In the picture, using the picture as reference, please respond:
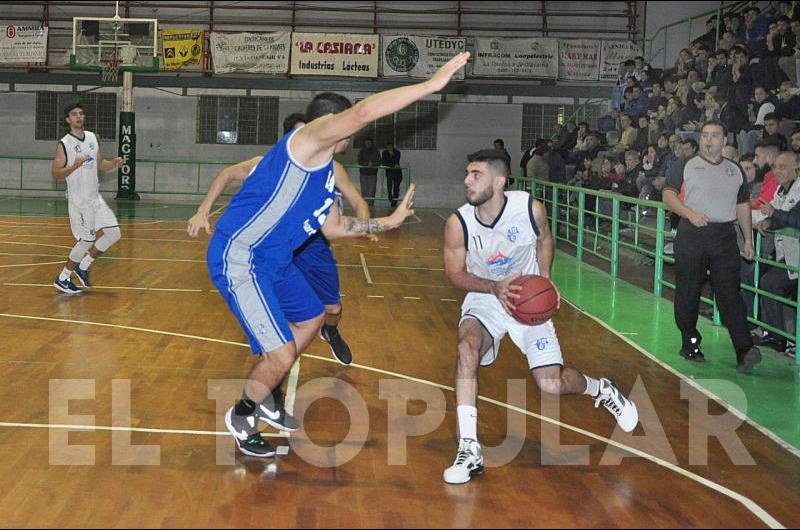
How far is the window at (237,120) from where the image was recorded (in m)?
29.5

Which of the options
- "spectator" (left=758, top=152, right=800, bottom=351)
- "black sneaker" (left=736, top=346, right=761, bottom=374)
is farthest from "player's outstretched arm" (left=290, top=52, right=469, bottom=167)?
"spectator" (left=758, top=152, right=800, bottom=351)

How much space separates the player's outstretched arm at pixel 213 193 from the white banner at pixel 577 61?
20877 millimetres

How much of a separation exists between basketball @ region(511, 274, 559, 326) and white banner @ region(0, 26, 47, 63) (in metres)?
24.6

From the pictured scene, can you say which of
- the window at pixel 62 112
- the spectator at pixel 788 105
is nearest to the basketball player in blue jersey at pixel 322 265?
the spectator at pixel 788 105

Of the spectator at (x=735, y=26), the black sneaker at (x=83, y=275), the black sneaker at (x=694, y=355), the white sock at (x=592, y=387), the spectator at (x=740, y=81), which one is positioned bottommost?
the black sneaker at (x=694, y=355)

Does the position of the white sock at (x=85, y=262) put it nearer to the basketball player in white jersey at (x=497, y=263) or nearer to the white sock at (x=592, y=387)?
the basketball player in white jersey at (x=497, y=263)

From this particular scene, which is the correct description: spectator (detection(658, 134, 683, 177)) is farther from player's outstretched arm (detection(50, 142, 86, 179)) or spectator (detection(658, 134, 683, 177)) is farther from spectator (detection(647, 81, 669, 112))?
player's outstretched arm (detection(50, 142, 86, 179))

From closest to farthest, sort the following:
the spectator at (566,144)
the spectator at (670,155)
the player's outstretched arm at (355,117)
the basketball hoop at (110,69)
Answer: the player's outstretched arm at (355,117)
the spectator at (670,155)
the spectator at (566,144)
the basketball hoop at (110,69)

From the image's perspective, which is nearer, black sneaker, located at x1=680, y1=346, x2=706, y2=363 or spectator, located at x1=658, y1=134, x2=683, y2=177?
black sneaker, located at x1=680, y1=346, x2=706, y2=363

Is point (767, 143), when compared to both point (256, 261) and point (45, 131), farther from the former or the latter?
point (45, 131)

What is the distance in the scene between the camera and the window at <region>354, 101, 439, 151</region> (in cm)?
2958

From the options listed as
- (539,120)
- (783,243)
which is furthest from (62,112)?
(783,243)

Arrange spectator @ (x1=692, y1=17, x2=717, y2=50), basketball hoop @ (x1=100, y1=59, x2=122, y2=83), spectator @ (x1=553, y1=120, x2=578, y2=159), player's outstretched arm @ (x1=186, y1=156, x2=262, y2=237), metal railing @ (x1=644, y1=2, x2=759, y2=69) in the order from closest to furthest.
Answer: player's outstretched arm @ (x1=186, y1=156, x2=262, y2=237)
spectator @ (x1=692, y1=17, x2=717, y2=50)
spectator @ (x1=553, y1=120, x2=578, y2=159)
metal railing @ (x1=644, y1=2, x2=759, y2=69)
basketball hoop @ (x1=100, y1=59, x2=122, y2=83)

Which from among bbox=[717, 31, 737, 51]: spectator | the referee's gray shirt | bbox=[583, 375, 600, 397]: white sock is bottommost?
bbox=[583, 375, 600, 397]: white sock
